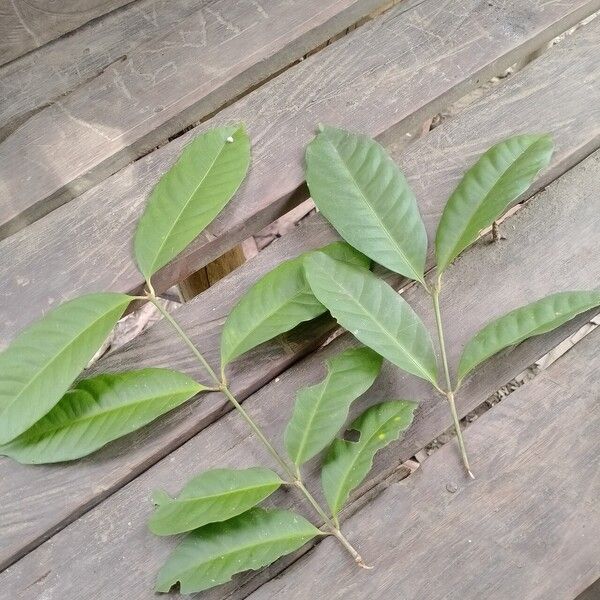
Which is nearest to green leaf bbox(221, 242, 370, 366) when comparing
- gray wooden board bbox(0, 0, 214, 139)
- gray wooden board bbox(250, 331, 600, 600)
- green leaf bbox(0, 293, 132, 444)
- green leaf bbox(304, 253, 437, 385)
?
green leaf bbox(304, 253, 437, 385)

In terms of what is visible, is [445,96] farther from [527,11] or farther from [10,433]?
[10,433]

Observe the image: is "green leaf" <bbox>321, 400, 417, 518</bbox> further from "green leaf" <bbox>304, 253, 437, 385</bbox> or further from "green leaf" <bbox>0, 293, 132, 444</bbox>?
"green leaf" <bbox>0, 293, 132, 444</bbox>

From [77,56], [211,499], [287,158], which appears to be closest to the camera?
[211,499]

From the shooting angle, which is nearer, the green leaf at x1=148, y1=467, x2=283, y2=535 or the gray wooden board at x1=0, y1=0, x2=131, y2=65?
the green leaf at x1=148, y1=467, x2=283, y2=535

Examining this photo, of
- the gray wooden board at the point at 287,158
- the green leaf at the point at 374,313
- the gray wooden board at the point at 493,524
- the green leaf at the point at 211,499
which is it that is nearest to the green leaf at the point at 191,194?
the gray wooden board at the point at 287,158

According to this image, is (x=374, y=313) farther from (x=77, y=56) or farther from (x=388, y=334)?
(x=77, y=56)

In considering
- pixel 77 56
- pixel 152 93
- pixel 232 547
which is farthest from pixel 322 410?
pixel 77 56
